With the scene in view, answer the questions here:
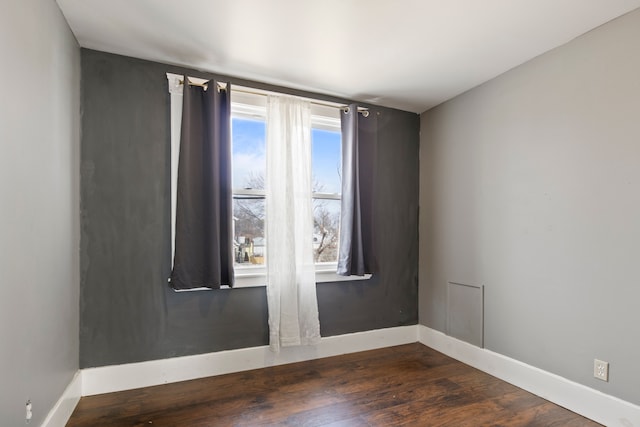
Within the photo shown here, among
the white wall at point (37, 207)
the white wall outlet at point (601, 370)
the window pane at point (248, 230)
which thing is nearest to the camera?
the white wall at point (37, 207)

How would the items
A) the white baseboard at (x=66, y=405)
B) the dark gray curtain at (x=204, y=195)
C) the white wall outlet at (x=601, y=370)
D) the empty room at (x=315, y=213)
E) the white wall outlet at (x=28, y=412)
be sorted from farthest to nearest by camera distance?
the dark gray curtain at (x=204, y=195) → the white wall outlet at (x=601, y=370) → the empty room at (x=315, y=213) → the white baseboard at (x=66, y=405) → the white wall outlet at (x=28, y=412)

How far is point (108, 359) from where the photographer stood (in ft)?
7.86

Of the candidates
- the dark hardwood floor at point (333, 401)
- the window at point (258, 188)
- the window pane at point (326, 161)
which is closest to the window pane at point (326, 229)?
the window at point (258, 188)

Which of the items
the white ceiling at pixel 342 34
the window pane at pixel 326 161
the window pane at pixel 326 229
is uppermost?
the white ceiling at pixel 342 34

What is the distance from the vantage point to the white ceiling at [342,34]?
1.91 metres

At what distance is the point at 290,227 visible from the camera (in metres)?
2.84

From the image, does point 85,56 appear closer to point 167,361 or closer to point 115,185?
point 115,185

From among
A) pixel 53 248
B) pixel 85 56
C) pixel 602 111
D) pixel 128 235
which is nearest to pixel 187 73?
pixel 85 56

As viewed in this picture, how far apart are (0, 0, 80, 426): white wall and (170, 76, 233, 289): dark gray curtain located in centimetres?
67

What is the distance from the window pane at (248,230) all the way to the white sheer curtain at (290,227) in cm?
18

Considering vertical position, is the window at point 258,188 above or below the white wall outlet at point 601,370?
above

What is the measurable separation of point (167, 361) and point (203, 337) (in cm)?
29

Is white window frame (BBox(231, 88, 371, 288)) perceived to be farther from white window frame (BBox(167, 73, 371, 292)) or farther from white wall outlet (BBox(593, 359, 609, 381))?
white wall outlet (BBox(593, 359, 609, 381))

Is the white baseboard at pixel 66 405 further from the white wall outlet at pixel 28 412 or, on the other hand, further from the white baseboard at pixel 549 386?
the white baseboard at pixel 549 386
